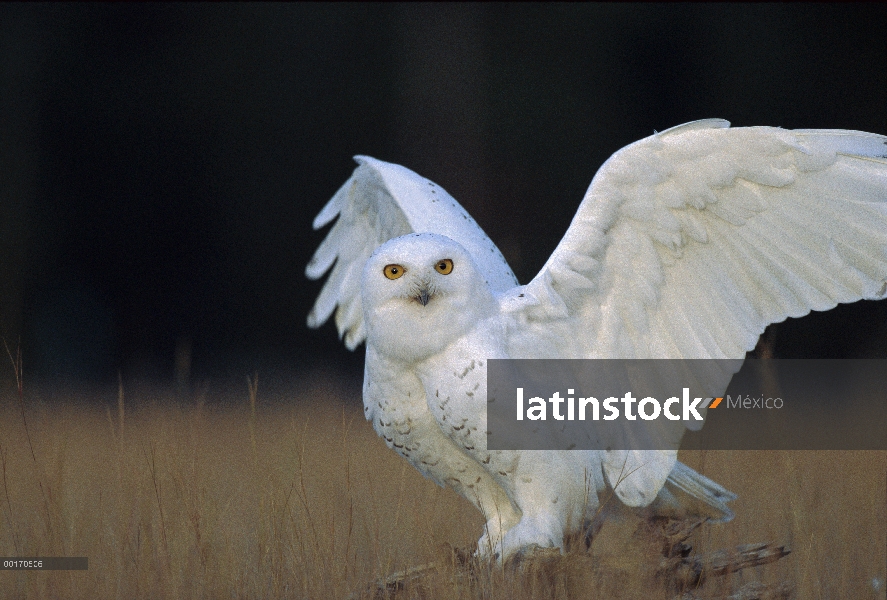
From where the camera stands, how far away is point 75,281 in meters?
7.21

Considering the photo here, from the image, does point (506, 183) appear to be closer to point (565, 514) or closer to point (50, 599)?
point (565, 514)

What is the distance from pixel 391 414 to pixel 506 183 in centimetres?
452

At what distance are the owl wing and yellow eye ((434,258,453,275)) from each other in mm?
223

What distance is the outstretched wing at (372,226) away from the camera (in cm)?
321

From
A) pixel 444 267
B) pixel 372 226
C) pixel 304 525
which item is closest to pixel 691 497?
pixel 444 267

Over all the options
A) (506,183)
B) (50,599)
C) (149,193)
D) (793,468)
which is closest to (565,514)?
(793,468)

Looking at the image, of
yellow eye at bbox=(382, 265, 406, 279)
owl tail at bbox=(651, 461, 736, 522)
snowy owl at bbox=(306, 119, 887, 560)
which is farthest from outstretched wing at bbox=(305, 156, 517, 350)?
owl tail at bbox=(651, 461, 736, 522)

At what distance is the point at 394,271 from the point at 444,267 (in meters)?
0.13

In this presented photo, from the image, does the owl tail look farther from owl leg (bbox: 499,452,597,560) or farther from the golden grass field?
owl leg (bbox: 499,452,597,560)

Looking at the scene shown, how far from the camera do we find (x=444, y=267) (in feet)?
8.27

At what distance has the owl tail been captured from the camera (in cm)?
269

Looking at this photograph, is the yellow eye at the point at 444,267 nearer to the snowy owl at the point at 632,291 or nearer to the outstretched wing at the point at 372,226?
the snowy owl at the point at 632,291

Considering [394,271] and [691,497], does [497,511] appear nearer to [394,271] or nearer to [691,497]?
[691,497]

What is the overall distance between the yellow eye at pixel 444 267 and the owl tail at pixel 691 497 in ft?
2.76
